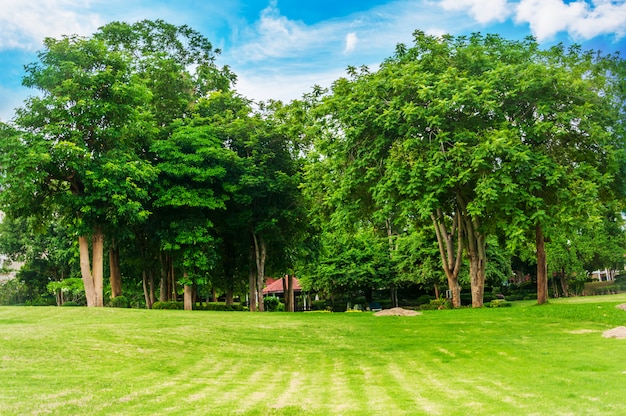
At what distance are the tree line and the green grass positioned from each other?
5.07m

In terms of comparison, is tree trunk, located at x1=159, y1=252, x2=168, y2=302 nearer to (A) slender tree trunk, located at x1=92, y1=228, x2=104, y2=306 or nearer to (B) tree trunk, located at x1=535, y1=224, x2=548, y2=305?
(A) slender tree trunk, located at x1=92, y1=228, x2=104, y2=306

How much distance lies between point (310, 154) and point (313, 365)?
14401 millimetres

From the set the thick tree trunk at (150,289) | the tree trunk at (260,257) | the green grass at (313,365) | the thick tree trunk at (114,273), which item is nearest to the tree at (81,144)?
the thick tree trunk at (114,273)

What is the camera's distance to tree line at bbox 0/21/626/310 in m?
21.0

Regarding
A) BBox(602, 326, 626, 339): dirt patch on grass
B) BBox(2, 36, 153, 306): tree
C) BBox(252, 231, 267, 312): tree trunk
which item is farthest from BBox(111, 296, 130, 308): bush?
BBox(602, 326, 626, 339): dirt patch on grass

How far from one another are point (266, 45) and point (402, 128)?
6.49 m

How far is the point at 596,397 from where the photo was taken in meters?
8.61

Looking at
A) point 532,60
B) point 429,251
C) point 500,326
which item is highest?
point 532,60

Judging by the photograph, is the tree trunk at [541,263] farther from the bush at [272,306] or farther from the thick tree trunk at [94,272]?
the bush at [272,306]

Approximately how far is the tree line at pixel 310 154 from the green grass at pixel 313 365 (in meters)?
5.07

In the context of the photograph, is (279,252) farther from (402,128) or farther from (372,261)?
(402,128)

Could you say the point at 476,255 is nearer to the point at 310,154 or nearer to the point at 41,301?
the point at 310,154

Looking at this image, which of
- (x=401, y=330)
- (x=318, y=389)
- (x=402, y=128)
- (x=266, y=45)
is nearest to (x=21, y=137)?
(x=266, y=45)

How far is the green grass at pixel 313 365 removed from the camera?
8.40 metres
